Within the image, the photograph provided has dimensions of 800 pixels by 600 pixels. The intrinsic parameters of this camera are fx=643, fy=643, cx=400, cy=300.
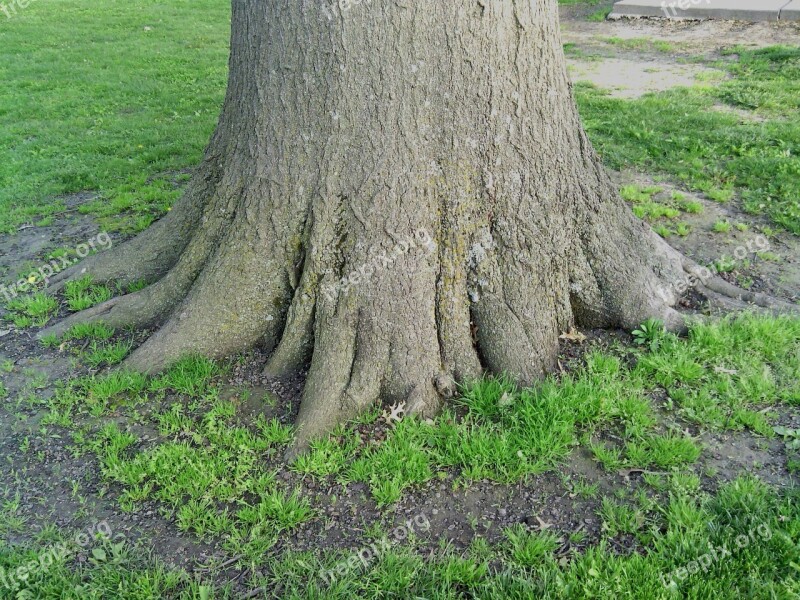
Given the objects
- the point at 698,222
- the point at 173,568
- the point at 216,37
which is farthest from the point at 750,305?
the point at 216,37

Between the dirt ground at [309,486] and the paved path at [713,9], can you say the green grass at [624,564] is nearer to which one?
the dirt ground at [309,486]

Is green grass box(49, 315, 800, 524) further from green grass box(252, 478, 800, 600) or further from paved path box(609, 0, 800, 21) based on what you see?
paved path box(609, 0, 800, 21)

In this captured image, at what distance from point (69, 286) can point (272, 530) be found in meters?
2.85

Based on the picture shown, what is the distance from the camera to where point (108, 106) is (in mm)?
9477

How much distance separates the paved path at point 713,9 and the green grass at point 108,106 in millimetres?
7956

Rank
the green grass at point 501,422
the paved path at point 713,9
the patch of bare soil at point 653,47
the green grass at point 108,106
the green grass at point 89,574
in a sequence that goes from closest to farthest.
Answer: the green grass at point 89,574, the green grass at point 501,422, the green grass at point 108,106, the patch of bare soil at point 653,47, the paved path at point 713,9

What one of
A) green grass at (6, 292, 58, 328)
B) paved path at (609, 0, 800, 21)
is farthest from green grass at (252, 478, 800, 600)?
paved path at (609, 0, 800, 21)

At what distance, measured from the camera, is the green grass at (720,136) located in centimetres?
571

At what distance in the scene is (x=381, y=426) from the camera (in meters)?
3.42

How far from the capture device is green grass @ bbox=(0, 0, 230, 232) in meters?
6.64

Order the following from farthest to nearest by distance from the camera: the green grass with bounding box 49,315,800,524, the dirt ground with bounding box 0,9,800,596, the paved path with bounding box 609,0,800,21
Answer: the paved path with bounding box 609,0,800,21 → the green grass with bounding box 49,315,800,524 → the dirt ground with bounding box 0,9,800,596

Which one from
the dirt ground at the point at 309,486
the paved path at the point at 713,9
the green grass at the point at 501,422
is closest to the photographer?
the dirt ground at the point at 309,486

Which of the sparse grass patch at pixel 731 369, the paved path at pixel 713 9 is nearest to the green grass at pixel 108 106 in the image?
the sparse grass patch at pixel 731 369

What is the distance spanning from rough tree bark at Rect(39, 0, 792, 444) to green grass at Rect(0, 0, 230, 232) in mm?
2457
